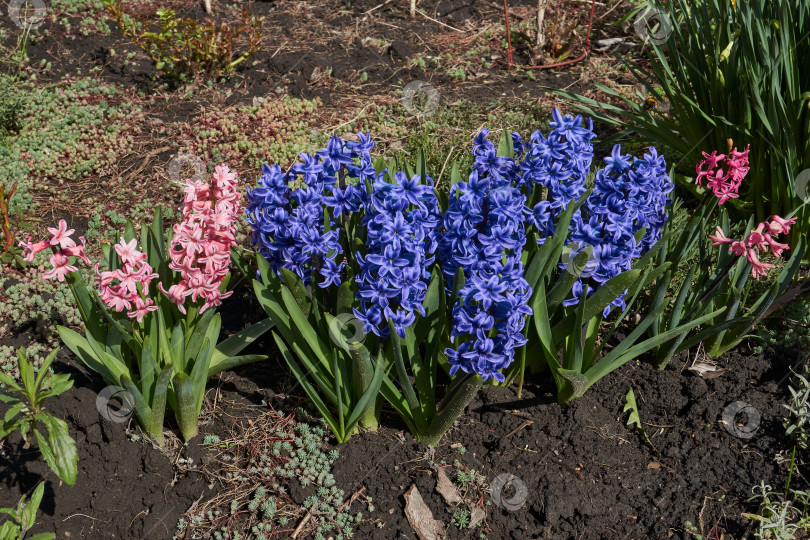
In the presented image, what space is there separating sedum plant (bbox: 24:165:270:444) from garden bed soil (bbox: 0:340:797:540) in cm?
21

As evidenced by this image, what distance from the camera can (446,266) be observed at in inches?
88.6

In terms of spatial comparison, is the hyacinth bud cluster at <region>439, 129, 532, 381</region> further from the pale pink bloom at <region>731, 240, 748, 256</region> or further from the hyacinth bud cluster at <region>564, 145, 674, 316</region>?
the pale pink bloom at <region>731, 240, 748, 256</region>

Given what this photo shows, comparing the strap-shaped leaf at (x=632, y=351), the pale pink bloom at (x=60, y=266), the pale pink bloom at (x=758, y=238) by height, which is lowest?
the strap-shaped leaf at (x=632, y=351)

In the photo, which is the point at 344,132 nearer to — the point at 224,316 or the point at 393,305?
the point at 224,316

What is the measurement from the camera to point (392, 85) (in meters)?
4.93

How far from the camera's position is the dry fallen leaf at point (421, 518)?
2312 mm

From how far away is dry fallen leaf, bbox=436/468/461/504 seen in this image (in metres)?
2.37

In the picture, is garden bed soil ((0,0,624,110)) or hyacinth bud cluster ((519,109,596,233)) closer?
hyacinth bud cluster ((519,109,596,233))

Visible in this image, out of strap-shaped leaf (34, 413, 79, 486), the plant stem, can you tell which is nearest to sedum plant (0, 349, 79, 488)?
strap-shaped leaf (34, 413, 79, 486)

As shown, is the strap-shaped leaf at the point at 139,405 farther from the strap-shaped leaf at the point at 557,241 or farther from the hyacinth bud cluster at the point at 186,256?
the strap-shaped leaf at the point at 557,241

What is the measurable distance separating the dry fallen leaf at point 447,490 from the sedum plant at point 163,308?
0.79 metres

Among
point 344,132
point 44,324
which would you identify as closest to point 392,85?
point 344,132

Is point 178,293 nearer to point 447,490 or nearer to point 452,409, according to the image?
point 452,409

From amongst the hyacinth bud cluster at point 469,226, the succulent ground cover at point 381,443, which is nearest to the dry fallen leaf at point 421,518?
the succulent ground cover at point 381,443
